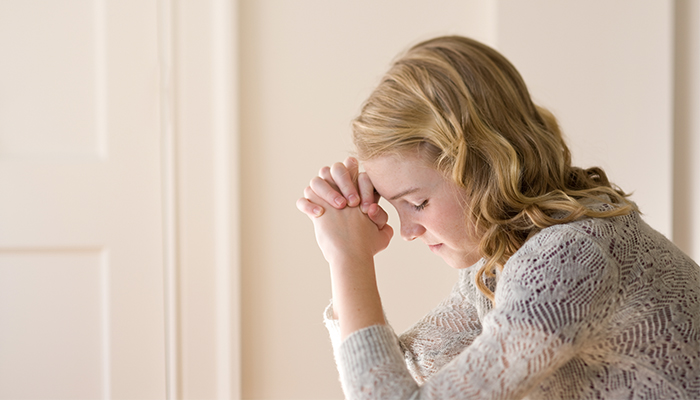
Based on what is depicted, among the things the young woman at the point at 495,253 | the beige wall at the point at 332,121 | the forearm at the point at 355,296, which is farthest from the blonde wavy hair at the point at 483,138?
the beige wall at the point at 332,121

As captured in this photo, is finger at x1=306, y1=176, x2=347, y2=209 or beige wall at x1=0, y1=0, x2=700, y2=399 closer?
finger at x1=306, y1=176, x2=347, y2=209

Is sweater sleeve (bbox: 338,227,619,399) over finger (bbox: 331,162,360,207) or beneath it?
beneath

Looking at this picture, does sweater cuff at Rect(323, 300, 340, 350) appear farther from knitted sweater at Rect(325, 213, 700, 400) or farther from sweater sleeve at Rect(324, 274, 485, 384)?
knitted sweater at Rect(325, 213, 700, 400)

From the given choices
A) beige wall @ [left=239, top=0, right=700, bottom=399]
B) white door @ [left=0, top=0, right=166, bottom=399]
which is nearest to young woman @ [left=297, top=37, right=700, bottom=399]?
beige wall @ [left=239, top=0, right=700, bottom=399]

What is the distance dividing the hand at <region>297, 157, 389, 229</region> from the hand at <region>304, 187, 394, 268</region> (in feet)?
0.04

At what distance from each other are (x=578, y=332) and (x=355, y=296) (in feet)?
1.18

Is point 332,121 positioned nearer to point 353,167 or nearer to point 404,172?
point 353,167

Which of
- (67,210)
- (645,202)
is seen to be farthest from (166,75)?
(645,202)

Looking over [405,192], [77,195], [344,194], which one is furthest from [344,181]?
[77,195]

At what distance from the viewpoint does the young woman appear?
2.47ft

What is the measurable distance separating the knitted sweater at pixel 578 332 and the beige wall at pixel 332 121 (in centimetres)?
82

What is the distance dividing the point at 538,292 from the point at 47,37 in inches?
64.5

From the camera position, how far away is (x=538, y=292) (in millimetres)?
749

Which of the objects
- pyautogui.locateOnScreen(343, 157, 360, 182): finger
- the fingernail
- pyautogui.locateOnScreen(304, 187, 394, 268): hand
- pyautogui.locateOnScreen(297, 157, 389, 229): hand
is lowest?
pyautogui.locateOnScreen(304, 187, 394, 268): hand
